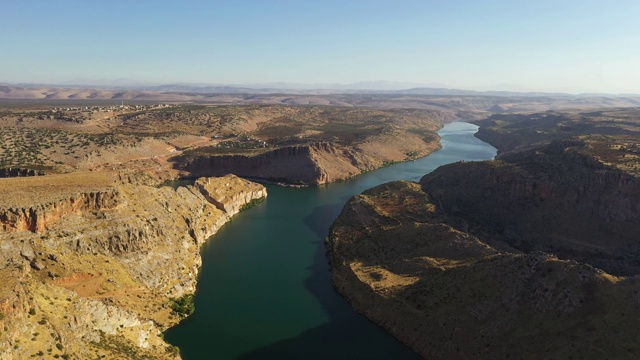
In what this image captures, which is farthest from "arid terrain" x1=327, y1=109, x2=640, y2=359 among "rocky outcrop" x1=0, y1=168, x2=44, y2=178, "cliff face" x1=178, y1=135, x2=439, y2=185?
"rocky outcrop" x1=0, y1=168, x2=44, y2=178

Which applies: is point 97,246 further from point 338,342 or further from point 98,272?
point 338,342

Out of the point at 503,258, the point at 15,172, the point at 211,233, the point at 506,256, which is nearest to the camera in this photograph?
the point at 503,258

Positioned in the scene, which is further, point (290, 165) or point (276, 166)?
point (276, 166)

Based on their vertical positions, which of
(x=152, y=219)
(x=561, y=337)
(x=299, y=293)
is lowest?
(x=299, y=293)

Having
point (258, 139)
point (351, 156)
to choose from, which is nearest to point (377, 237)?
point (351, 156)

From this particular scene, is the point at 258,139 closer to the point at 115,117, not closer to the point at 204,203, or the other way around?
the point at 115,117

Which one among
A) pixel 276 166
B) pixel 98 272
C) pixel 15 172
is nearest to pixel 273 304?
pixel 98 272

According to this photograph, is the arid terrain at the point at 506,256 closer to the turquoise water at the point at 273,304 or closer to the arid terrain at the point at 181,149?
the turquoise water at the point at 273,304

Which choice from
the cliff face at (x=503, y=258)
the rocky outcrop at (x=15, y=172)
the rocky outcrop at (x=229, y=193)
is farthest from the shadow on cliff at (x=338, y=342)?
the rocky outcrop at (x=15, y=172)
